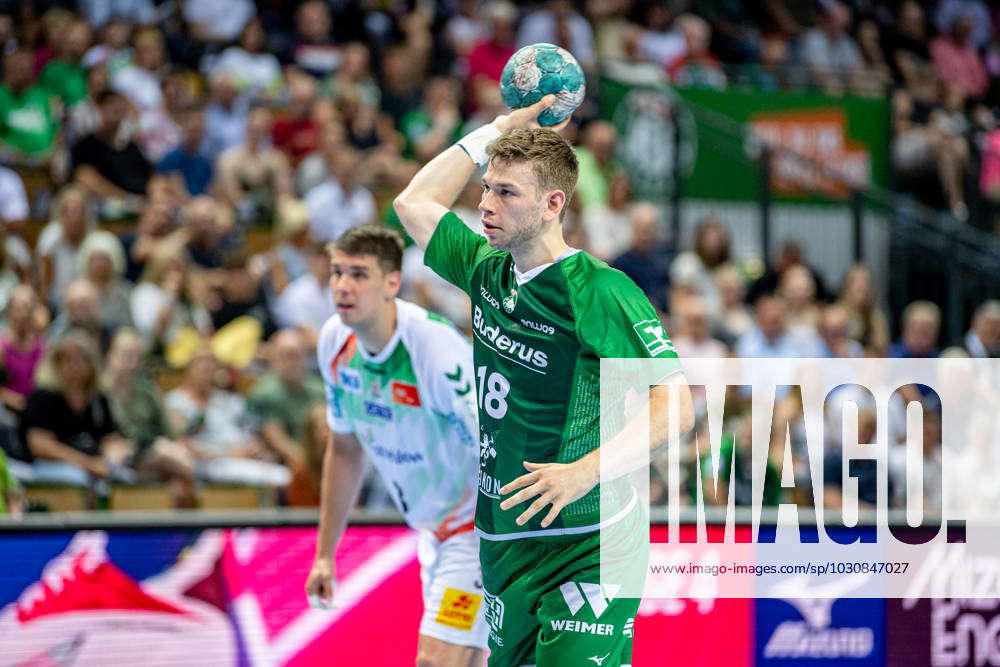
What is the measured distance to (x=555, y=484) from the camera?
14.1 ft

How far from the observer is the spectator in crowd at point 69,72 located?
12.0 metres

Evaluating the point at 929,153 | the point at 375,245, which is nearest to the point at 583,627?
the point at 375,245

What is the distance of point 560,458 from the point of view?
4.73 metres

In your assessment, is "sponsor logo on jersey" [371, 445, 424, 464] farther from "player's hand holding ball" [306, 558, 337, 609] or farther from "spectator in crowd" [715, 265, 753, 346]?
"spectator in crowd" [715, 265, 753, 346]

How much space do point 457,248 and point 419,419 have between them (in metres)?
1.12

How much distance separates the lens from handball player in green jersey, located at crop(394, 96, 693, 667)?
466cm

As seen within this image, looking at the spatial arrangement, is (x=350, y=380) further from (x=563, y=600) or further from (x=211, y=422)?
(x=211, y=422)

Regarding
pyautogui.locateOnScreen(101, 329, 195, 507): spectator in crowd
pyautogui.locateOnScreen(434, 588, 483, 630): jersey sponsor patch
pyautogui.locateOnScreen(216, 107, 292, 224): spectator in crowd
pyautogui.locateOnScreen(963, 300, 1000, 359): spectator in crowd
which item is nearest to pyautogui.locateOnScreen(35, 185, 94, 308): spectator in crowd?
pyautogui.locateOnScreen(101, 329, 195, 507): spectator in crowd

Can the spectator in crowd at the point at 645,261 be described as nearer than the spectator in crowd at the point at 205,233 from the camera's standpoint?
No

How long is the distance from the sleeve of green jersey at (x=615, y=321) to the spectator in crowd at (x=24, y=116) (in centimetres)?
804

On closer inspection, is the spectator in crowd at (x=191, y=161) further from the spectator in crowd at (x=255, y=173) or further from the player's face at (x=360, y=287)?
the player's face at (x=360, y=287)

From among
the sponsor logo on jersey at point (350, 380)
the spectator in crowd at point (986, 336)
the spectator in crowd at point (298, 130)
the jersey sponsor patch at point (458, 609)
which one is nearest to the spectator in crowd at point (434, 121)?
the spectator in crowd at point (298, 130)

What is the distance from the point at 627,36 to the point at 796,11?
9.86 ft

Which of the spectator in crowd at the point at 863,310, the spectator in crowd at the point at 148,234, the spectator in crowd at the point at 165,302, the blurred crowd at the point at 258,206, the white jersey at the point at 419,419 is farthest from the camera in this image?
the spectator in crowd at the point at 863,310
